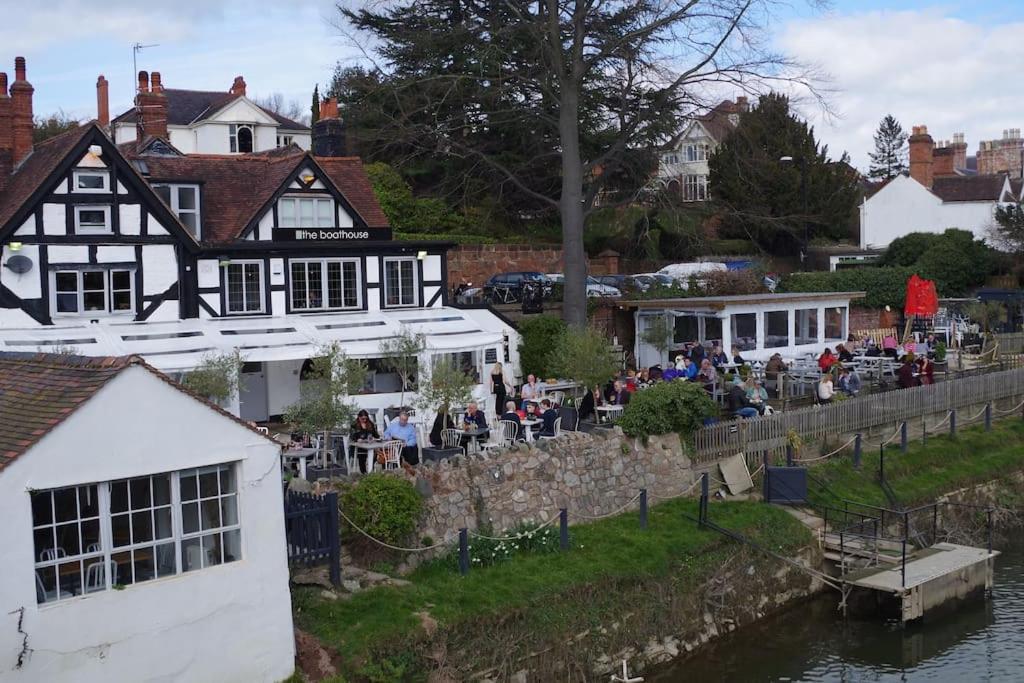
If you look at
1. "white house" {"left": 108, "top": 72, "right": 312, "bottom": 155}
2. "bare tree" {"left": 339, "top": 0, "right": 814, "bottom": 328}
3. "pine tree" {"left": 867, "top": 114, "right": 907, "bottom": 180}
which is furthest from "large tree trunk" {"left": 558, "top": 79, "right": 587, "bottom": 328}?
"pine tree" {"left": 867, "top": 114, "right": 907, "bottom": 180}

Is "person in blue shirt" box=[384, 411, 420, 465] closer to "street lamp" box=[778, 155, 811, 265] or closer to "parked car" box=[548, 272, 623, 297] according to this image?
"parked car" box=[548, 272, 623, 297]

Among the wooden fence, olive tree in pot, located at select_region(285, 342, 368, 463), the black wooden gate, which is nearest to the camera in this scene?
the black wooden gate

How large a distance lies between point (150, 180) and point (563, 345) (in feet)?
35.6

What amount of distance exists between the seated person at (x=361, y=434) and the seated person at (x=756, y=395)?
914 cm

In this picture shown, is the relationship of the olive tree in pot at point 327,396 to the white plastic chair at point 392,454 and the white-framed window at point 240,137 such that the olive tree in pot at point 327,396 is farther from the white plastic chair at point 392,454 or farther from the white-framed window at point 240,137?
the white-framed window at point 240,137

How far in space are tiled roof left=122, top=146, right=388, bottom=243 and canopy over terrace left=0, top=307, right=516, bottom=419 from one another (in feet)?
8.37

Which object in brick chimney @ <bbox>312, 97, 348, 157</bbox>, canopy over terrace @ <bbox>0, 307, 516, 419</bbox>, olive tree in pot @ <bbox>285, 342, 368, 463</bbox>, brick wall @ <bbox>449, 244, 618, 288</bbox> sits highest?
brick chimney @ <bbox>312, 97, 348, 157</bbox>

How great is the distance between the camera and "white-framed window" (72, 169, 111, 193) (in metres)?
26.9

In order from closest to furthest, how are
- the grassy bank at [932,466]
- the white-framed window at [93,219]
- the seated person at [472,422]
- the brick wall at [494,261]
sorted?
1. the seated person at [472,422]
2. the grassy bank at [932,466]
3. the white-framed window at [93,219]
4. the brick wall at [494,261]

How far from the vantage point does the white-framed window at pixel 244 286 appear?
29.1 metres

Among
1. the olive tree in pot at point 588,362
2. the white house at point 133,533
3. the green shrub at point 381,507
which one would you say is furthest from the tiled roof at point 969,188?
the white house at point 133,533

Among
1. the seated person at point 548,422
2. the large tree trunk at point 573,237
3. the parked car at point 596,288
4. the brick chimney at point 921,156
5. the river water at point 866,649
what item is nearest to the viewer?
the river water at point 866,649

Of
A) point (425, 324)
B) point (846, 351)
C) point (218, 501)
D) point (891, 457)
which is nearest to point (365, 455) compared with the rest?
point (218, 501)

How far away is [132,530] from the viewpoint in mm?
14344
